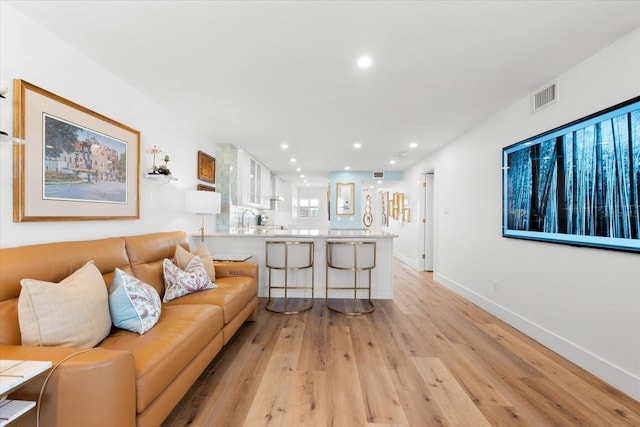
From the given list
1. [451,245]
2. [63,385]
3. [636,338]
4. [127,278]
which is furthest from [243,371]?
[451,245]

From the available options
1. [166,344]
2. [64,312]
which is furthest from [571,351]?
[64,312]

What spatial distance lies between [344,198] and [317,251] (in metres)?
3.77

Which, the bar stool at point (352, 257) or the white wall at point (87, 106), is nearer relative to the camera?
the white wall at point (87, 106)

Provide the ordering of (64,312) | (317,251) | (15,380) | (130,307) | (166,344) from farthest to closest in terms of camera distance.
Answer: (317,251)
(130,307)
(166,344)
(64,312)
(15,380)

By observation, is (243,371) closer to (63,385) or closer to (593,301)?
(63,385)

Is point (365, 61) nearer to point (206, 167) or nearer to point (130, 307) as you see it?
point (130, 307)

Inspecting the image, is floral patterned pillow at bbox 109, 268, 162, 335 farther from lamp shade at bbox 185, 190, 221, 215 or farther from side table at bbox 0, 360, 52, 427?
lamp shade at bbox 185, 190, 221, 215

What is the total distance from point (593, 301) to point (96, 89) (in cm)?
446

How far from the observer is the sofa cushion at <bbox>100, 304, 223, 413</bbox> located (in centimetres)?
136

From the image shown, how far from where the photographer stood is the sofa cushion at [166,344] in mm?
1358

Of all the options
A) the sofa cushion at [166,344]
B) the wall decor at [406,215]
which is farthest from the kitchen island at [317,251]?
the wall decor at [406,215]

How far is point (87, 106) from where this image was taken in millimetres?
2303

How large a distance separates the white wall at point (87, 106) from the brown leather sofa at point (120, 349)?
26 centimetres

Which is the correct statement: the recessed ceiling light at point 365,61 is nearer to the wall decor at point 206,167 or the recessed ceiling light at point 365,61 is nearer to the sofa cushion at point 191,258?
the sofa cushion at point 191,258
